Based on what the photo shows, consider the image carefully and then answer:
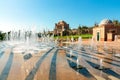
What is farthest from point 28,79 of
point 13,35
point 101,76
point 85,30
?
point 85,30

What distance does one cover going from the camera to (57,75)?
7.32 m

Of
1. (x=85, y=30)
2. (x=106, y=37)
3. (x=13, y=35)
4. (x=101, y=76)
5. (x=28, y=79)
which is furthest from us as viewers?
(x=85, y=30)

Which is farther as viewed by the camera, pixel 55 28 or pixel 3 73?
pixel 55 28

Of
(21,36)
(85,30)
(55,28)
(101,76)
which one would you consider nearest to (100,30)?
(21,36)

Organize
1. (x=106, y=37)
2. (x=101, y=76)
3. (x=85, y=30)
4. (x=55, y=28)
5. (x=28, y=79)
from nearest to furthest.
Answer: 1. (x=28, y=79)
2. (x=101, y=76)
3. (x=106, y=37)
4. (x=85, y=30)
5. (x=55, y=28)

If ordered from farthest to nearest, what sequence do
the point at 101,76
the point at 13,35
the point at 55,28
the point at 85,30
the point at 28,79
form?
the point at 55,28, the point at 85,30, the point at 13,35, the point at 101,76, the point at 28,79

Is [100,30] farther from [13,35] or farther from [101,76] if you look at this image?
[101,76]

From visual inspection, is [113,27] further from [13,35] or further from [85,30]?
[85,30]

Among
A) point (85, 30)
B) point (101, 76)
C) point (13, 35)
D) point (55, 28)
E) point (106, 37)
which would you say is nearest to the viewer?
point (101, 76)

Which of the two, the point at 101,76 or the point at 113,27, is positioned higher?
the point at 113,27

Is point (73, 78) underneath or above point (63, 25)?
underneath

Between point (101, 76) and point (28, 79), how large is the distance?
2.62 meters

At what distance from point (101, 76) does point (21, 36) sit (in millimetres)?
52879

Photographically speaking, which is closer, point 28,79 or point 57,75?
point 28,79
